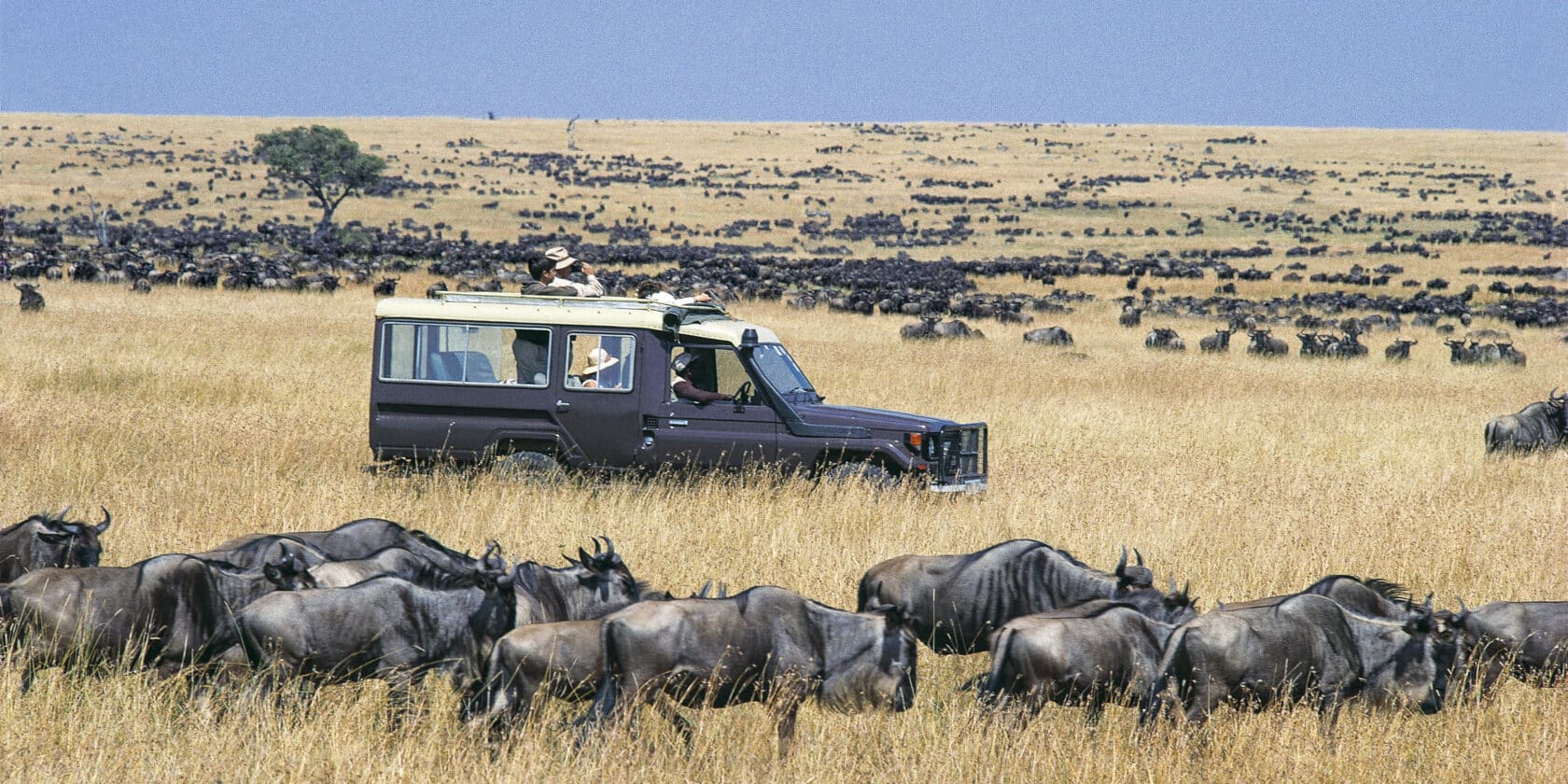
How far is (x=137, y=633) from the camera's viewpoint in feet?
21.6

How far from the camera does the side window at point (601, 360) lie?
38.6ft

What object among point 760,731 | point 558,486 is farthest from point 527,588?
point 558,486

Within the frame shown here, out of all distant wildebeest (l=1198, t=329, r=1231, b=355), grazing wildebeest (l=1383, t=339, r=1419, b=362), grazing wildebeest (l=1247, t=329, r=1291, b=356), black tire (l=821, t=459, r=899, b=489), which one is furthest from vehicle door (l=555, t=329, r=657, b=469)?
grazing wildebeest (l=1383, t=339, r=1419, b=362)

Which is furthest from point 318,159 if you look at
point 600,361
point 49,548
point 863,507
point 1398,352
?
point 49,548

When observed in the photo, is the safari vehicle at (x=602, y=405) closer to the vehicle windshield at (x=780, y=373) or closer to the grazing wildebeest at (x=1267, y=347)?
the vehicle windshield at (x=780, y=373)

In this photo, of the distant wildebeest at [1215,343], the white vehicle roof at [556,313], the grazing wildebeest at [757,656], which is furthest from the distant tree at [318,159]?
the grazing wildebeest at [757,656]

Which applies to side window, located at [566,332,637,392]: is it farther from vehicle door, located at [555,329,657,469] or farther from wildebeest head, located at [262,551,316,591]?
wildebeest head, located at [262,551,316,591]

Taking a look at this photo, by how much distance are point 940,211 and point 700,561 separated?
289ft

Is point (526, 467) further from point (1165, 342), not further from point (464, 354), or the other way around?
point (1165, 342)

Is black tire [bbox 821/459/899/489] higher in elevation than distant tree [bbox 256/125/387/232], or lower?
lower

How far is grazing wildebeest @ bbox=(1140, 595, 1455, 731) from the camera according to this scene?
6402 millimetres

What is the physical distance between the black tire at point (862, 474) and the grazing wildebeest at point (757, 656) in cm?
472

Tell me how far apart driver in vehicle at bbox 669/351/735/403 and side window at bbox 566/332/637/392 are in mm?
391

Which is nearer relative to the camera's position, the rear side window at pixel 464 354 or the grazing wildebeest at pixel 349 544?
the grazing wildebeest at pixel 349 544
